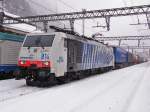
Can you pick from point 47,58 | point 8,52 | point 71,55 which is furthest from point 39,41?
point 8,52

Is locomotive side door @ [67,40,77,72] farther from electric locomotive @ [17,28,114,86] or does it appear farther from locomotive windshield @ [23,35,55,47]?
locomotive windshield @ [23,35,55,47]

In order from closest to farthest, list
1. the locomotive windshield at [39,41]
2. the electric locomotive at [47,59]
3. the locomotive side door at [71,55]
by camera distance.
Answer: the electric locomotive at [47,59]
the locomotive windshield at [39,41]
the locomotive side door at [71,55]

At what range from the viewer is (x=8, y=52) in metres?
16.9

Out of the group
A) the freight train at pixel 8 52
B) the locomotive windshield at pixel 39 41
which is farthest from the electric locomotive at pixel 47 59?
the freight train at pixel 8 52

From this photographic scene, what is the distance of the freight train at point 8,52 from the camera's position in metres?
16.3

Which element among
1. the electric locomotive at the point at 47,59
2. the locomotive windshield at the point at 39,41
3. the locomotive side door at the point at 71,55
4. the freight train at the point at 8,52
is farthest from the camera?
the freight train at the point at 8,52

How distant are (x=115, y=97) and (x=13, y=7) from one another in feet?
242

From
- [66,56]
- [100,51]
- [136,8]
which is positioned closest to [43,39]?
[66,56]

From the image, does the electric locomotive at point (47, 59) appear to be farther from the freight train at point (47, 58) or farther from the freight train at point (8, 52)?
the freight train at point (8, 52)

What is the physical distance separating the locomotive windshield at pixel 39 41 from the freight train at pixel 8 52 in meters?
2.38

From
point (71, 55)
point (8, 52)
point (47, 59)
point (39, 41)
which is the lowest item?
point (47, 59)

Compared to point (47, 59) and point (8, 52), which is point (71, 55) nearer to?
point (47, 59)

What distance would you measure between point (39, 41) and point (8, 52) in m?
3.45

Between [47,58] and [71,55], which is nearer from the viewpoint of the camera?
[47,58]
